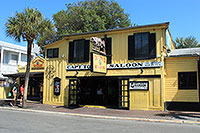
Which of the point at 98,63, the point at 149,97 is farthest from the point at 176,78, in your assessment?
the point at 98,63

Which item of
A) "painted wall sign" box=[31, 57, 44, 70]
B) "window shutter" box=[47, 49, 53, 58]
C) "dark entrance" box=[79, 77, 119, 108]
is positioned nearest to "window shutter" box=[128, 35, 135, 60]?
"dark entrance" box=[79, 77, 119, 108]

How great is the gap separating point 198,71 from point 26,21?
12290 mm

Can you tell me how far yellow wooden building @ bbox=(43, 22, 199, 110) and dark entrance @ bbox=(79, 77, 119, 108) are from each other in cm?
21

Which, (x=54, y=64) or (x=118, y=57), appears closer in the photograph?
(x=118, y=57)

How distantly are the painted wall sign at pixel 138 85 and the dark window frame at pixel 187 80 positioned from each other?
7.64 feet

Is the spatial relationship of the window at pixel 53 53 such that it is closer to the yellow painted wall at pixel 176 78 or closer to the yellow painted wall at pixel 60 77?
the yellow painted wall at pixel 60 77

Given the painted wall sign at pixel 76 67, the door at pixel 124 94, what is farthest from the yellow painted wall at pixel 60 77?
the door at pixel 124 94

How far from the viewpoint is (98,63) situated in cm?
1337

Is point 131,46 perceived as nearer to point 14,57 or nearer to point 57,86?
point 57,86

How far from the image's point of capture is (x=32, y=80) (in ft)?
71.2

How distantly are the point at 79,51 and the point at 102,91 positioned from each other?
391 cm

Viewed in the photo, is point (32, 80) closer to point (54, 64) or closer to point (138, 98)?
point (54, 64)

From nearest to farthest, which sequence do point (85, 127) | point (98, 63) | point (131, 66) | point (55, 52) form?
point (85, 127), point (98, 63), point (131, 66), point (55, 52)

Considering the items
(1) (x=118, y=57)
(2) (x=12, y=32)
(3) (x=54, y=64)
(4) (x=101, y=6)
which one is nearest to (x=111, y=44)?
(1) (x=118, y=57)
